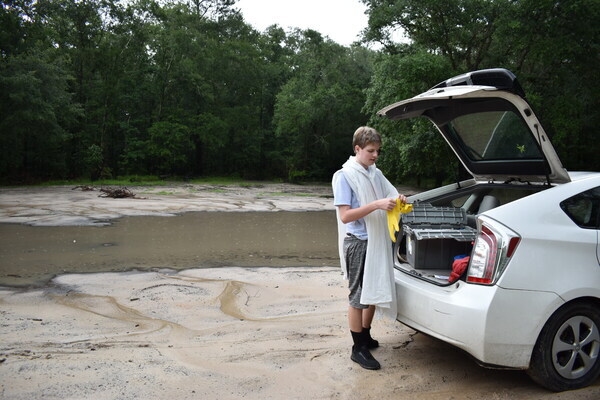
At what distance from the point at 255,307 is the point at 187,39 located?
39.9 meters

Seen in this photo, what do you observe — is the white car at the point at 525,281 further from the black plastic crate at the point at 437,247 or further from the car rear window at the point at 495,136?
the black plastic crate at the point at 437,247

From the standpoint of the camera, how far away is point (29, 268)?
26.0 ft

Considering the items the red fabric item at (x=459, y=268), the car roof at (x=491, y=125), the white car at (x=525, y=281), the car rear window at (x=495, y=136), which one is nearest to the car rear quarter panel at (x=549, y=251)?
the white car at (x=525, y=281)

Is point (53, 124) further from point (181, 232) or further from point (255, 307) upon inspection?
point (255, 307)

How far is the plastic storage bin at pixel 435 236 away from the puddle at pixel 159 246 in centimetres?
437

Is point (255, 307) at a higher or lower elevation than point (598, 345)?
lower

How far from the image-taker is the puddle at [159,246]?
8227 millimetres

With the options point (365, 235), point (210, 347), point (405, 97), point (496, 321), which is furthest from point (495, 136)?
point (405, 97)

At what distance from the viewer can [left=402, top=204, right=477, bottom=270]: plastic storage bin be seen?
13.8 ft

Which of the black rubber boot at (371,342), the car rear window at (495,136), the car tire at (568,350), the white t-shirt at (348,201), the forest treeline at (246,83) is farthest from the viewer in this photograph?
the forest treeline at (246,83)

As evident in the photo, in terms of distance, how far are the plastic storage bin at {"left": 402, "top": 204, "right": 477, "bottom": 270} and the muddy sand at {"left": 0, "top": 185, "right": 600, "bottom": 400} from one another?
0.76 m

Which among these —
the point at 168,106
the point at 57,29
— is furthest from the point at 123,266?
the point at 168,106

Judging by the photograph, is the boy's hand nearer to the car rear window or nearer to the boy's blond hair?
the boy's blond hair

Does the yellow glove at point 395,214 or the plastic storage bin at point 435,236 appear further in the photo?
the plastic storage bin at point 435,236
